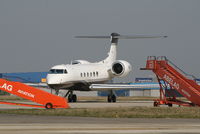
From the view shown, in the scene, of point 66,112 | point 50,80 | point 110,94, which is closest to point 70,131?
point 66,112

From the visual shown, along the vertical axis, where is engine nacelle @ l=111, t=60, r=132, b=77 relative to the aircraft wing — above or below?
above

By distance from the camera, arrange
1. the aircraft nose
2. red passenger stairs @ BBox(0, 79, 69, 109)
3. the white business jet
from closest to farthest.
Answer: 1. red passenger stairs @ BBox(0, 79, 69, 109)
2. the aircraft nose
3. the white business jet

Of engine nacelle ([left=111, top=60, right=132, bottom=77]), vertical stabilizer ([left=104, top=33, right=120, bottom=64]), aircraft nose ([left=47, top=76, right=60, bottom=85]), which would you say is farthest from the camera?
vertical stabilizer ([left=104, top=33, right=120, bottom=64])

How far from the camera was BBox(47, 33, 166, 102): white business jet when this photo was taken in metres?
52.7

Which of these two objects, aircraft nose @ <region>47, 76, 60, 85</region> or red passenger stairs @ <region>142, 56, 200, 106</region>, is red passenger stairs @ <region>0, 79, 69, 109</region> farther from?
aircraft nose @ <region>47, 76, 60, 85</region>

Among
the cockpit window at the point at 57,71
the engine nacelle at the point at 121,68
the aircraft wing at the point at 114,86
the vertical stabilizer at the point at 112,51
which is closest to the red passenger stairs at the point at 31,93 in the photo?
the cockpit window at the point at 57,71

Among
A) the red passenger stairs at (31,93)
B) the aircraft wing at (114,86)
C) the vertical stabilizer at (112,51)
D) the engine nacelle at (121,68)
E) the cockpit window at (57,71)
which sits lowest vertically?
the red passenger stairs at (31,93)

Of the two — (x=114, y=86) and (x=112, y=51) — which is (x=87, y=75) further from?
(x=112, y=51)

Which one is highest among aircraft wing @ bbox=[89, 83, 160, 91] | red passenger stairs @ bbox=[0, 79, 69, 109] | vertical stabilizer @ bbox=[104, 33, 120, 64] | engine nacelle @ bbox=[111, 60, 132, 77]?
vertical stabilizer @ bbox=[104, 33, 120, 64]

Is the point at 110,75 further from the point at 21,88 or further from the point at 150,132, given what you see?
the point at 150,132

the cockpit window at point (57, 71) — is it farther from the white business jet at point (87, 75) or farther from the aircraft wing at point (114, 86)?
the aircraft wing at point (114, 86)

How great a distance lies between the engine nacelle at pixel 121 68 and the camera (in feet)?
184

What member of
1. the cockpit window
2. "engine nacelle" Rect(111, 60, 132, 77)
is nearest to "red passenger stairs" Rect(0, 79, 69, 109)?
the cockpit window

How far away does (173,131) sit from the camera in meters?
18.6
